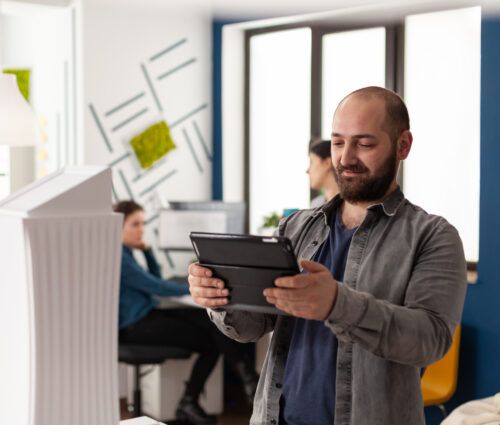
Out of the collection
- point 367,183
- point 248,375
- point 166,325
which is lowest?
point 248,375

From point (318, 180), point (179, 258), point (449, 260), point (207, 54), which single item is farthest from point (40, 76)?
point (449, 260)

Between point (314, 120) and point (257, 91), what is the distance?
0.57m

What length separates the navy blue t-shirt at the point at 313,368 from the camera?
1539mm

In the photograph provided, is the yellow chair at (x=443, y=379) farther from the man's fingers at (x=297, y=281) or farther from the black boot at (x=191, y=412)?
the man's fingers at (x=297, y=281)

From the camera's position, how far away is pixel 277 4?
507 centimetres

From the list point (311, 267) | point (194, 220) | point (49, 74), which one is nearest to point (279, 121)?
point (194, 220)

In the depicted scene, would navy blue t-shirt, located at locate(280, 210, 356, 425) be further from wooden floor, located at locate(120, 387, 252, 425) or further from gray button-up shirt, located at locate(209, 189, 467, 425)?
wooden floor, located at locate(120, 387, 252, 425)

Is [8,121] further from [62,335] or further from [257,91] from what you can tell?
[257,91]

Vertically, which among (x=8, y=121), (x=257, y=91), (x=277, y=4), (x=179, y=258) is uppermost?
(x=277, y=4)

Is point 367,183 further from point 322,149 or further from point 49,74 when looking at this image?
point 49,74

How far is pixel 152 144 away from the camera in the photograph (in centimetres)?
516

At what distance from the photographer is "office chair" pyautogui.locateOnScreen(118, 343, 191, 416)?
4.16 metres

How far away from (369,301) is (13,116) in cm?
189

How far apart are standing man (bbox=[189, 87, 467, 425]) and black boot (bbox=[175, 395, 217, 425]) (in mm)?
2866
